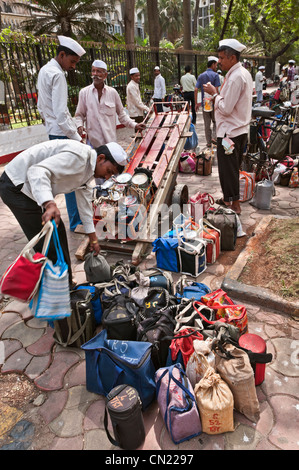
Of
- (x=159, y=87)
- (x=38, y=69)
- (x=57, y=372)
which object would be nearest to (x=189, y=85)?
(x=159, y=87)

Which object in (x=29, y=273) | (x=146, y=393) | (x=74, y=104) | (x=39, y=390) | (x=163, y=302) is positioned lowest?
(x=39, y=390)

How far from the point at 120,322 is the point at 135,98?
7.35 metres

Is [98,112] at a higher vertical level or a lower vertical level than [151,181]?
higher

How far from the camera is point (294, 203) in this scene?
5.62 metres

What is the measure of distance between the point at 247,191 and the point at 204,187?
3.54 ft

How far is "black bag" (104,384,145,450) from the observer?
2006 mm

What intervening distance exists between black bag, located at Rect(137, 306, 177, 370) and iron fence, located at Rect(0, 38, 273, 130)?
26.8 feet

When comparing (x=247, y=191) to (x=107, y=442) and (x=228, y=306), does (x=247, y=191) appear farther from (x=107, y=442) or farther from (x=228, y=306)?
(x=107, y=442)

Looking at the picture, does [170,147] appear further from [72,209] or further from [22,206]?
[22,206]

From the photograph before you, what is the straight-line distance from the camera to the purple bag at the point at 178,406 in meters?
2.10

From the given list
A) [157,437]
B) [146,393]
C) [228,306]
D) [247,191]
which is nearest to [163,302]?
[228,306]

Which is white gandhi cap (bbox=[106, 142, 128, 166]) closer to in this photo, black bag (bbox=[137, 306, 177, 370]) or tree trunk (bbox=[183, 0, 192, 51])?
black bag (bbox=[137, 306, 177, 370])

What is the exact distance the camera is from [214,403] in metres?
2.10

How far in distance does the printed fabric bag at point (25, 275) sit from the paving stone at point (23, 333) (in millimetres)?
947
